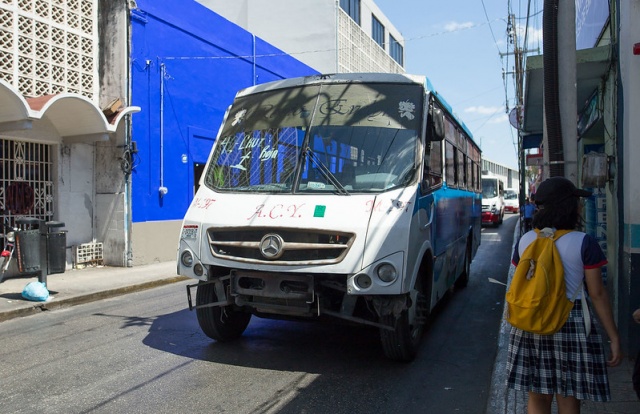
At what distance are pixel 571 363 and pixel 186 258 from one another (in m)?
3.57

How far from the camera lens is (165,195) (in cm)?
1354

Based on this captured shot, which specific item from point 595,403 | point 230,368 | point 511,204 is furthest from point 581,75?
point 511,204

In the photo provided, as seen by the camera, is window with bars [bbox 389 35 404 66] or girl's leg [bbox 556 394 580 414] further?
window with bars [bbox 389 35 404 66]

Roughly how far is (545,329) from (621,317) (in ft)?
9.59

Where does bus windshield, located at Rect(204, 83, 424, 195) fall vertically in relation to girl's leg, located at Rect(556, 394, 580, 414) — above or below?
above

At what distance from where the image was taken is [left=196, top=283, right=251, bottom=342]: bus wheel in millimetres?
5598

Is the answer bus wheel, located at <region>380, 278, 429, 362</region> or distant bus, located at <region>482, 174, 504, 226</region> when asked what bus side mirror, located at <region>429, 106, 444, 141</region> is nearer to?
bus wheel, located at <region>380, 278, 429, 362</region>

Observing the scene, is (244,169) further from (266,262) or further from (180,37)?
(180,37)

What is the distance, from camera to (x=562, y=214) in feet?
10.3

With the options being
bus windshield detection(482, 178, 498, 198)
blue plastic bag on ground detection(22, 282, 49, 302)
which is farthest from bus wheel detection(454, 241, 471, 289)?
bus windshield detection(482, 178, 498, 198)

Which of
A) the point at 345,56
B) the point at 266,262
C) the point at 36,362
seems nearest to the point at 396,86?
the point at 266,262

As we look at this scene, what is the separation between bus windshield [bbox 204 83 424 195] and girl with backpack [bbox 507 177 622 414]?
2.18 m

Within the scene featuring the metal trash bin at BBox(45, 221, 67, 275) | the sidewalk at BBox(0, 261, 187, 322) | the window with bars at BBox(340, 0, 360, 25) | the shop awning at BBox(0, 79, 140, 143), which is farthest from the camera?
the window with bars at BBox(340, 0, 360, 25)

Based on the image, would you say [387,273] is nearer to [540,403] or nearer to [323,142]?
[323,142]
